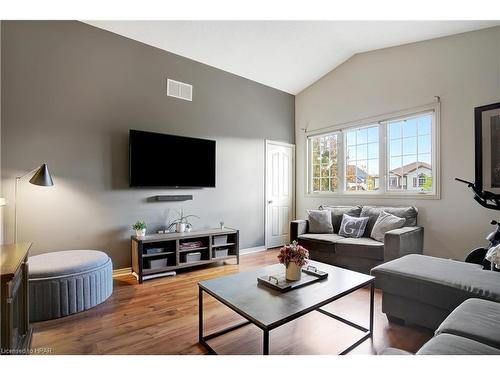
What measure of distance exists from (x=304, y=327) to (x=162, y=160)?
2.57 meters

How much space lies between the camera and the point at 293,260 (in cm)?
182

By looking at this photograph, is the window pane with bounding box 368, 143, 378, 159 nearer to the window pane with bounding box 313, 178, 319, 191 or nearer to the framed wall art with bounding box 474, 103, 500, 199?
the window pane with bounding box 313, 178, 319, 191

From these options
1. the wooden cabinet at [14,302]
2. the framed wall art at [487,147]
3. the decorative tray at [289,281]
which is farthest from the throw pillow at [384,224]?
the wooden cabinet at [14,302]

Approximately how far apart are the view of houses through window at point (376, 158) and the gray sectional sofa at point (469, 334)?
→ 7.87ft

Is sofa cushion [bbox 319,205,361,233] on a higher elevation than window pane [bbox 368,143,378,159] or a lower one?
lower

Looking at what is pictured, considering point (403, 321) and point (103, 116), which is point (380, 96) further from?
point (103, 116)

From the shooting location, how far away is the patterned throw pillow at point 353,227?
11.3 feet

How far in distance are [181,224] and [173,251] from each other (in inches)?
16.3

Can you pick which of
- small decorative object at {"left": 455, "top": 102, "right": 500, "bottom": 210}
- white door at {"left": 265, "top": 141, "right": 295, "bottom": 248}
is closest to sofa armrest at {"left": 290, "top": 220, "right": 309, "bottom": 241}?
white door at {"left": 265, "top": 141, "right": 295, "bottom": 248}

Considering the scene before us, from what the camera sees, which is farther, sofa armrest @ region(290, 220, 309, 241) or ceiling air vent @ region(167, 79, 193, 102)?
sofa armrest @ region(290, 220, 309, 241)

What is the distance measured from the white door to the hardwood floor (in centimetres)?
228

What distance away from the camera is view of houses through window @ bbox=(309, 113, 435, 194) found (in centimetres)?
351

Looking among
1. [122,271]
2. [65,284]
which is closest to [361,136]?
[122,271]
